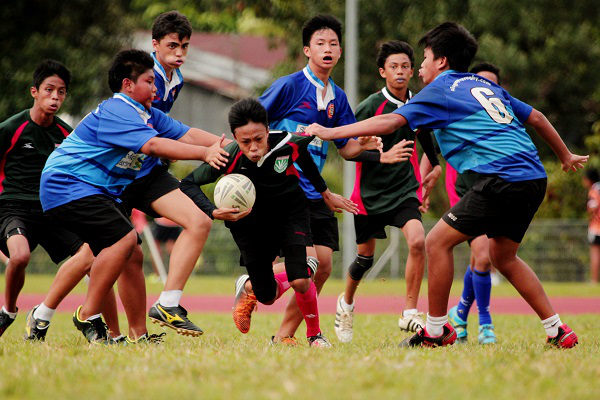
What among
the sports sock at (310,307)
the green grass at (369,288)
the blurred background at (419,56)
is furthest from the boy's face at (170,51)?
the blurred background at (419,56)

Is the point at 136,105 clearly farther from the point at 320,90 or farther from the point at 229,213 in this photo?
the point at 320,90

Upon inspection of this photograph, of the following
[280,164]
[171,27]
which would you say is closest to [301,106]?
[280,164]

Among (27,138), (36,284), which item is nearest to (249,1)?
(36,284)

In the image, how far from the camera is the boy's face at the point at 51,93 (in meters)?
7.47

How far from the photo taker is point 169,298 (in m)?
6.28

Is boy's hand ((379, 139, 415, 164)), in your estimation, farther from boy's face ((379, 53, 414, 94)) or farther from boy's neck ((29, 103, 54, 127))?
boy's neck ((29, 103, 54, 127))

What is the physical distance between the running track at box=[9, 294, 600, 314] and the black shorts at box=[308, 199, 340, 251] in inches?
185

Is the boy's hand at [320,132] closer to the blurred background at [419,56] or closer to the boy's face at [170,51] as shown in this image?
the boy's face at [170,51]

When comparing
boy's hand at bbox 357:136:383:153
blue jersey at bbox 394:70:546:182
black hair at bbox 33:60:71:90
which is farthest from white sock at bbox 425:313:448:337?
black hair at bbox 33:60:71:90

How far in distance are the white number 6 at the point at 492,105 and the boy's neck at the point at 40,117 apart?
12.6ft

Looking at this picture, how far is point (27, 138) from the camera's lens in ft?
25.2

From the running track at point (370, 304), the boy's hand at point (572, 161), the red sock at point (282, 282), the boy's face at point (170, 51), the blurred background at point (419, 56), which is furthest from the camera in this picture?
the blurred background at point (419, 56)

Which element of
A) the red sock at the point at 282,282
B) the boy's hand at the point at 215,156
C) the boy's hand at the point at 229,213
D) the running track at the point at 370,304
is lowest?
the running track at the point at 370,304

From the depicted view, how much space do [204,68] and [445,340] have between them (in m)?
28.8
